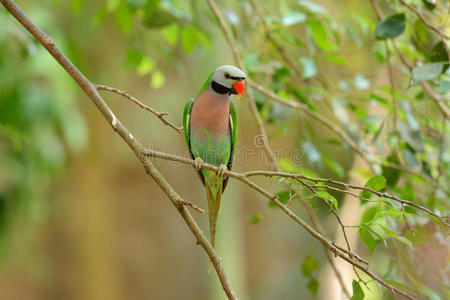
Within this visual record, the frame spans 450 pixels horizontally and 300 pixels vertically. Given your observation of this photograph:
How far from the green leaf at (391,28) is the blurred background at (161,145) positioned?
327mm

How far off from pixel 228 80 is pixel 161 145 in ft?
21.6

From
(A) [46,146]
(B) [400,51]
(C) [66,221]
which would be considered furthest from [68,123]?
(C) [66,221]

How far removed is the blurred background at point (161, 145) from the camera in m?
2.52

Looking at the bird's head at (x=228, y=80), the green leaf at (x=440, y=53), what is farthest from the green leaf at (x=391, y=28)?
the bird's head at (x=228, y=80)

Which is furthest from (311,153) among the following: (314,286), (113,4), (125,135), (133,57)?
(113,4)

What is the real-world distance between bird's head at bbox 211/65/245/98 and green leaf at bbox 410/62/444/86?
2.29 ft

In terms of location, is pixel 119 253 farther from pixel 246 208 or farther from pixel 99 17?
pixel 99 17

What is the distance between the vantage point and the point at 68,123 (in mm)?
4680

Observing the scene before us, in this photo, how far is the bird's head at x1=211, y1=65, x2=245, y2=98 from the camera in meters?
1.92

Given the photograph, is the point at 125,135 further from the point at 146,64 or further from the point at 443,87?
the point at 146,64

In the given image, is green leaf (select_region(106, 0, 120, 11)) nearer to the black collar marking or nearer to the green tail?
the black collar marking

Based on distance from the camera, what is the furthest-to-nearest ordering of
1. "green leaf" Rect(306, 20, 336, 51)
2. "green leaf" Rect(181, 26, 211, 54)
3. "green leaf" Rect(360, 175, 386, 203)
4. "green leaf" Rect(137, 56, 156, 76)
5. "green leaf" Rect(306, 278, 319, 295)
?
"green leaf" Rect(137, 56, 156, 76), "green leaf" Rect(181, 26, 211, 54), "green leaf" Rect(306, 20, 336, 51), "green leaf" Rect(306, 278, 319, 295), "green leaf" Rect(360, 175, 386, 203)

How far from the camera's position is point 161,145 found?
8.44 metres

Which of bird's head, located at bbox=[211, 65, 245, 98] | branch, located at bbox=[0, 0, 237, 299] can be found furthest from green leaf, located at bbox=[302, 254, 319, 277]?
bird's head, located at bbox=[211, 65, 245, 98]
